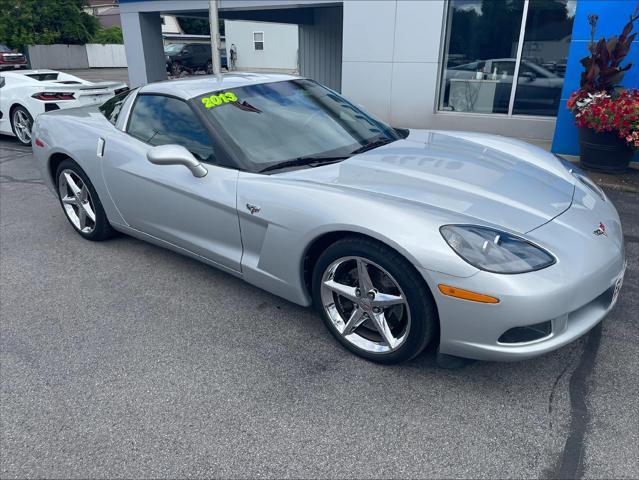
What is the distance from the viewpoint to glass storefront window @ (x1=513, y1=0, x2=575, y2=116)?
7965mm

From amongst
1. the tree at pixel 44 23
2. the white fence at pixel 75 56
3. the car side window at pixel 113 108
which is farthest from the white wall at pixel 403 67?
the tree at pixel 44 23

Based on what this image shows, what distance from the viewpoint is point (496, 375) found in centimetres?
258

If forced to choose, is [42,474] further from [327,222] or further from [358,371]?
[327,222]

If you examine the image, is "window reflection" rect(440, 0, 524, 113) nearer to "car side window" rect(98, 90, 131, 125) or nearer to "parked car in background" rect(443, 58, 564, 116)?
"parked car in background" rect(443, 58, 564, 116)

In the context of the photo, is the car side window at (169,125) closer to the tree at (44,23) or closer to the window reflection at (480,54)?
the window reflection at (480,54)

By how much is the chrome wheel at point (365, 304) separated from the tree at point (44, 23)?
33789 millimetres

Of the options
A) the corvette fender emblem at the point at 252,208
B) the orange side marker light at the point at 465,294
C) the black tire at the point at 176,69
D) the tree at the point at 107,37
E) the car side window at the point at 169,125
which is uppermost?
the tree at the point at 107,37

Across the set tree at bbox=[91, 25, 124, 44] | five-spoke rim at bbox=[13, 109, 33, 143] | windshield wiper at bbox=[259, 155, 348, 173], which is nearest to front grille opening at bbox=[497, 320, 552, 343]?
windshield wiper at bbox=[259, 155, 348, 173]

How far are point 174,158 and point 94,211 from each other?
5.47 ft

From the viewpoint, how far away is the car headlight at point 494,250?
7.17 feet

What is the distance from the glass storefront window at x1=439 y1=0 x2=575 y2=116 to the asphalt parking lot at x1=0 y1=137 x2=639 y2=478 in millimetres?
5841

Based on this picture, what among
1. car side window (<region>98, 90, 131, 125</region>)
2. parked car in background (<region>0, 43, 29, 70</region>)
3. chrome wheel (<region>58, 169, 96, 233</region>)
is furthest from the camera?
parked car in background (<region>0, 43, 29, 70</region>)

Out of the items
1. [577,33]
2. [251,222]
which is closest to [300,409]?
[251,222]

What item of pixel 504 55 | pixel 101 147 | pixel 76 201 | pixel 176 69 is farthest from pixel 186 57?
pixel 101 147
